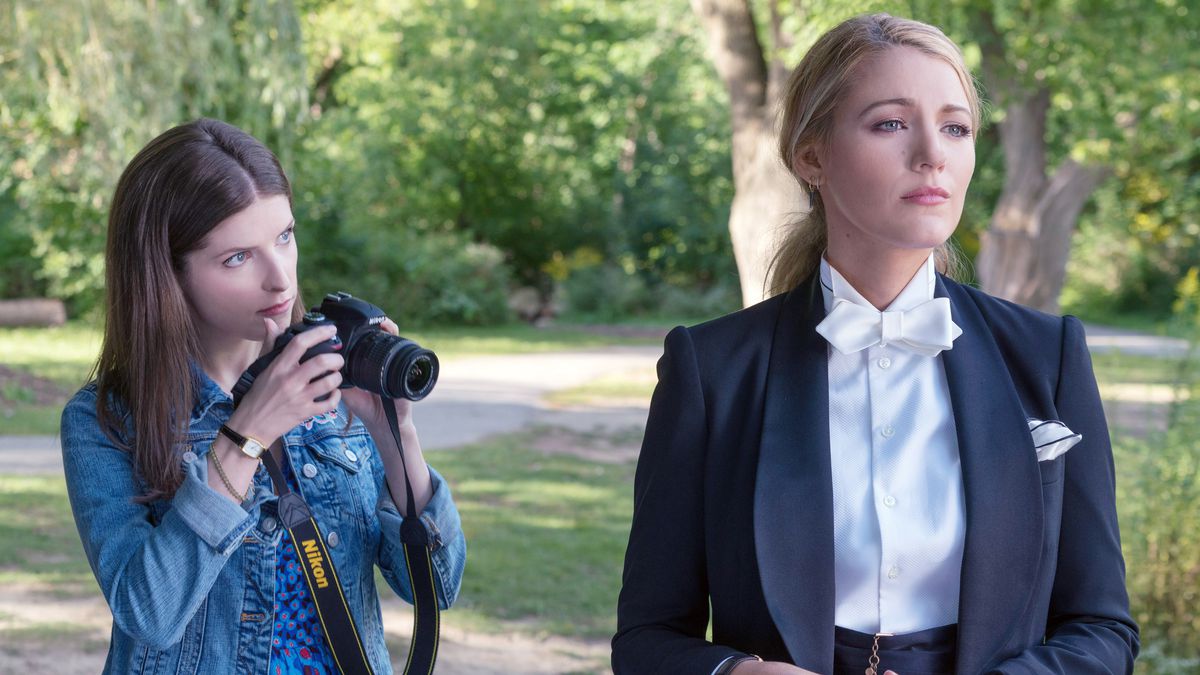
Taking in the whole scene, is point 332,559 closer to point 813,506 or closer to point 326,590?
point 326,590

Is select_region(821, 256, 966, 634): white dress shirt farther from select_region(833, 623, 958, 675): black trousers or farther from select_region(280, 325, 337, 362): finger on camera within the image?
select_region(280, 325, 337, 362): finger on camera

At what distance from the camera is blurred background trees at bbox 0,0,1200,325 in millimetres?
9141

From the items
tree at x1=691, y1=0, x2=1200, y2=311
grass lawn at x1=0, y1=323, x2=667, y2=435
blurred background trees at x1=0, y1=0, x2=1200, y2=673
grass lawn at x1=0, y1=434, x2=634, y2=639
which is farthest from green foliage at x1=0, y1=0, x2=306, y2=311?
tree at x1=691, y1=0, x2=1200, y2=311

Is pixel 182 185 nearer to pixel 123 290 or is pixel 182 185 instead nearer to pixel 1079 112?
pixel 123 290

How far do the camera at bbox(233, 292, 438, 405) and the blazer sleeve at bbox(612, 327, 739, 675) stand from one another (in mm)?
424

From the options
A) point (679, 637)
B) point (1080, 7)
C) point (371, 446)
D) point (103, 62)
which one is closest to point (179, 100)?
point (103, 62)

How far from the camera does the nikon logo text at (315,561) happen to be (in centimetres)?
200

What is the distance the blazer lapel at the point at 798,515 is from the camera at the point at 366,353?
1.90 feet

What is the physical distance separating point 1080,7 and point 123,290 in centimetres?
942

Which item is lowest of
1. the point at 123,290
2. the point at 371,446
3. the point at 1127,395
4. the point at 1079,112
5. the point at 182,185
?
the point at 1127,395

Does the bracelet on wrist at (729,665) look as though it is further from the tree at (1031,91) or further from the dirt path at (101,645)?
the tree at (1031,91)

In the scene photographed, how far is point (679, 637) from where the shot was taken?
1.75 m

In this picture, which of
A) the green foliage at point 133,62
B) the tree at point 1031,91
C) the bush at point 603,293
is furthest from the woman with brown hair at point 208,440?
the bush at point 603,293

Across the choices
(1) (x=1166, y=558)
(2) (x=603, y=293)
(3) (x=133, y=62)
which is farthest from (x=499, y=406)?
(2) (x=603, y=293)
